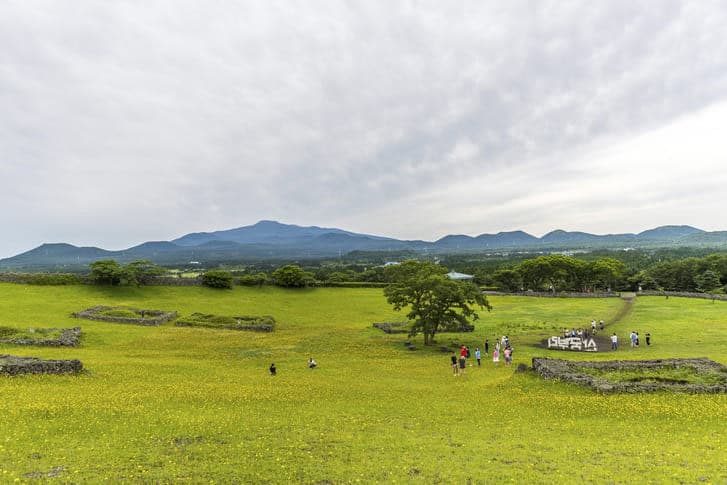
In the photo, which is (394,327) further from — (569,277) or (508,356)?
(569,277)

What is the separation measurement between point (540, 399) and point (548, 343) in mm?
21888

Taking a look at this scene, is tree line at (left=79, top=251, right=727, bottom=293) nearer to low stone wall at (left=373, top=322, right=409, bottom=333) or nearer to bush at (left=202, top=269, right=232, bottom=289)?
bush at (left=202, top=269, right=232, bottom=289)

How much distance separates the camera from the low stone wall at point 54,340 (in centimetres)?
3475

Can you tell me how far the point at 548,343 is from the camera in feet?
138

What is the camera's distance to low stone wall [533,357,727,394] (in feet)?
73.9

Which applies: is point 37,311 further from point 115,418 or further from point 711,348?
point 711,348

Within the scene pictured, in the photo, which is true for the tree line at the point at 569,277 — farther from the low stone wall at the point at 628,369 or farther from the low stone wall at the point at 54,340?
the low stone wall at the point at 628,369

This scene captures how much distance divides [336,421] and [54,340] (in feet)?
103

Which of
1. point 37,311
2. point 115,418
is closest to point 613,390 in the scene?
point 115,418

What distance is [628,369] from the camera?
27.2 m

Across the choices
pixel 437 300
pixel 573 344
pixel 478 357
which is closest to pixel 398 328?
pixel 437 300

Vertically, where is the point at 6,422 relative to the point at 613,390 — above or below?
above

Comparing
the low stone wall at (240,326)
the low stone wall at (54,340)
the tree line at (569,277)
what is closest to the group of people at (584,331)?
the low stone wall at (240,326)

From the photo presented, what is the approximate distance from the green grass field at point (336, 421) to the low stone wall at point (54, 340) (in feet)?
4.02
